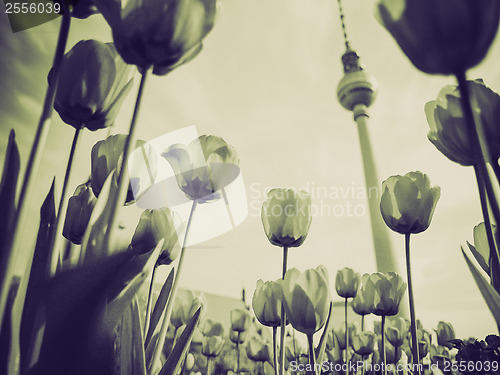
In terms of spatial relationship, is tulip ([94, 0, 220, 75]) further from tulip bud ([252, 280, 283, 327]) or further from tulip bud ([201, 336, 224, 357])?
tulip bud ([201, 336, 224, 357])

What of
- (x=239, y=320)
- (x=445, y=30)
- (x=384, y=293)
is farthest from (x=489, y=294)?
(x=239, y=320)

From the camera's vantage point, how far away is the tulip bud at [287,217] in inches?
42.8

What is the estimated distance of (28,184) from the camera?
368 millimetres

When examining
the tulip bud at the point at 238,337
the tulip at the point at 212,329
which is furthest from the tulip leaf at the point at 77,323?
the tulip at the point at 212,329

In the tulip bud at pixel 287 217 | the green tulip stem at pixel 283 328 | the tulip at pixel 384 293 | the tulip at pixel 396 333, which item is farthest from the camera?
the tulip at pixel 396 333

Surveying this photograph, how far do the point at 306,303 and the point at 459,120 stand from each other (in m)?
0.59

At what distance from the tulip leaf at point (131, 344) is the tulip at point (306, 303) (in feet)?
1.91

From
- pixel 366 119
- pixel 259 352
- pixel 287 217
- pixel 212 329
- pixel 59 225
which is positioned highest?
pixel 366 119

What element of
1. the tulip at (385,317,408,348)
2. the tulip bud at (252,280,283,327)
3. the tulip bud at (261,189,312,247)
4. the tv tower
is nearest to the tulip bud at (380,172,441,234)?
the tulip bud at (261,189,312,247)

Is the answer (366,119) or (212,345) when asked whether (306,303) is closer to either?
(212,345)

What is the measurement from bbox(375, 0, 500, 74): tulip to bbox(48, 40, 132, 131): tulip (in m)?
0.40

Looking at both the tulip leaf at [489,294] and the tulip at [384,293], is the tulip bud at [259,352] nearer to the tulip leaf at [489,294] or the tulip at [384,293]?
the tulip at [384,293]

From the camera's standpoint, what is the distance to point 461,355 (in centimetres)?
82

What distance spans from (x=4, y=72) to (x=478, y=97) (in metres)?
0.97
